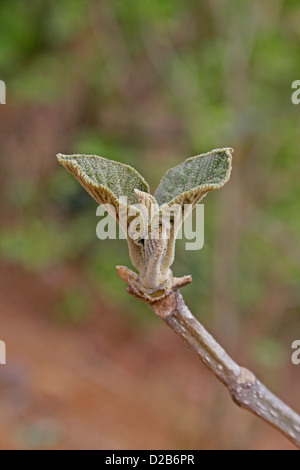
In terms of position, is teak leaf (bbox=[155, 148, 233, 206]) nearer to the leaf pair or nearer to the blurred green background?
the leaf pair

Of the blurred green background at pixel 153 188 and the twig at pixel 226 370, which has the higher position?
the blurred green background at pixel 153 188

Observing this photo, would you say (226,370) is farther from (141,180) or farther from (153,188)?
(153,188)

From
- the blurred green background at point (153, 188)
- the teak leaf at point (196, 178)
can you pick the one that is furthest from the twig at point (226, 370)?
the blurred green background at point (153, 188)

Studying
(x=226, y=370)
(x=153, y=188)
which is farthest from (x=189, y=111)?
(x=226, y=370)

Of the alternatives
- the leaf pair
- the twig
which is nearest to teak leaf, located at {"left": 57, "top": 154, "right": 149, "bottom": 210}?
the leaf pair

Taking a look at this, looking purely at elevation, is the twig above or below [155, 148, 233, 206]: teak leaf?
below

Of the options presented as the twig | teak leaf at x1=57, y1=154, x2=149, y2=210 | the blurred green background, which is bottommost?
the twig

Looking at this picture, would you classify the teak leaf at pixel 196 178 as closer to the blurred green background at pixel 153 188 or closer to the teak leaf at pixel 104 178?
the teak leaf at pixel 104 178

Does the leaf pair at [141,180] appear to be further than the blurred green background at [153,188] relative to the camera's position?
No
